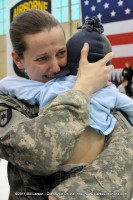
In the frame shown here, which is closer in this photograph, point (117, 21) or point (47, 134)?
point (47, 134)

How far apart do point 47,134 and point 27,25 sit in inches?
11.4

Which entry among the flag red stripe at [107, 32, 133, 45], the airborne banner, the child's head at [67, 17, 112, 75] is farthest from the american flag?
the child's head at [67, 17, 112, 75]

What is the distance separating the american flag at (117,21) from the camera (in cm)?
410

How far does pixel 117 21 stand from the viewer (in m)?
4.15

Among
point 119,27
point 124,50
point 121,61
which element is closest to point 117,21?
point 119,27

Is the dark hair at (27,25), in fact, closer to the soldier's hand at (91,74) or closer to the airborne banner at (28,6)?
the soldier's hand at (91,74)

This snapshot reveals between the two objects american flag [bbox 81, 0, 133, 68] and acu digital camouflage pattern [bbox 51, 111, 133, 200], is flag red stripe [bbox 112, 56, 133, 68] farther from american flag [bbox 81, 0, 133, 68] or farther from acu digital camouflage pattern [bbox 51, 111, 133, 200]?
acu digital camouflage pattern [bbox 51, 111, 133, 200]

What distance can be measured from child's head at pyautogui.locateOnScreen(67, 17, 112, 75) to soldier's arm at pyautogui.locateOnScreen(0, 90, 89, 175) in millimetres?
154

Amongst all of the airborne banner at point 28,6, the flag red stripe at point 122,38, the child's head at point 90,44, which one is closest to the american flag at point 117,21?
the flag red stripe at point 122,38

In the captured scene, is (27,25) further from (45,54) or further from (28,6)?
(28,6)

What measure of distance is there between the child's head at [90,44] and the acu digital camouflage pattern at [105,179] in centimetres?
23

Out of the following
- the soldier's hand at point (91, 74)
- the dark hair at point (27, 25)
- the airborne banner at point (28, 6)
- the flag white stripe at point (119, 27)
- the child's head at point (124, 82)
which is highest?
the airborne banner at point (28, 6)

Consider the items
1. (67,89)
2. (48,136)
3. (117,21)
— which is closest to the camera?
(48,136)

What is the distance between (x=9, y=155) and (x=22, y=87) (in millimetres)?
185
